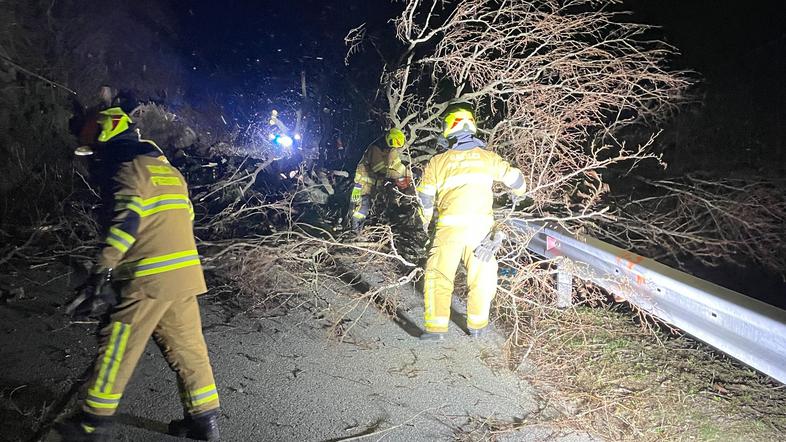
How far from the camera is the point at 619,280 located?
343 cm

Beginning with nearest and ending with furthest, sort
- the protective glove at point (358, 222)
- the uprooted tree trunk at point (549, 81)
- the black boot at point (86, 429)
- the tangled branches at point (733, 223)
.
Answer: the black boot at point (86, 429) < the uprooted tree trunk at point (549, 81) < the tangled branches at point (733, 223) < the protective glove at point (358, 222)

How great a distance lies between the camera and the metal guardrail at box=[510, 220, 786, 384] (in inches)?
87.0

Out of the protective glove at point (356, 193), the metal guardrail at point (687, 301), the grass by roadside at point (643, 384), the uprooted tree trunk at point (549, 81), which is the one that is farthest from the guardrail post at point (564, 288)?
the protective glove at point (356, 193)

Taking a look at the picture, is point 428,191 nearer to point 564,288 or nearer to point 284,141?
point 564,288

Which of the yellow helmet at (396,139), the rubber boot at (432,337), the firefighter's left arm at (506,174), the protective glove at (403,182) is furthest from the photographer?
the protective glove at (403,182)

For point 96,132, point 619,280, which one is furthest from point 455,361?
point 96,132

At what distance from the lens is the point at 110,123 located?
2.67m

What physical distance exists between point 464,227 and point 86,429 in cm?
265

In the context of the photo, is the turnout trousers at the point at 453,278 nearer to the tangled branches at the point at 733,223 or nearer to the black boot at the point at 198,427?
the black boot at the point at 198,427

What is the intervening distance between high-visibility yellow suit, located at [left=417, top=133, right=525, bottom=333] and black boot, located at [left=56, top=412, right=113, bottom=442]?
215 cm

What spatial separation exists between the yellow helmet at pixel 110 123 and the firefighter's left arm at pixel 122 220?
0.80 ft

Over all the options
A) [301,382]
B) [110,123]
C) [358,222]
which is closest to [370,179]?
[358,222]

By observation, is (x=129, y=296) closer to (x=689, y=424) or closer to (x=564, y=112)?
(x=689, y=424)

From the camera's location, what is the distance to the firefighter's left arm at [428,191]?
156 inches
